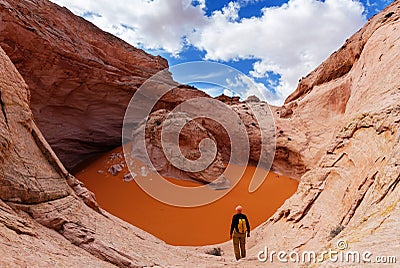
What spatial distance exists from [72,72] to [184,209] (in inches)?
372

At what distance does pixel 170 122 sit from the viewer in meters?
15.1

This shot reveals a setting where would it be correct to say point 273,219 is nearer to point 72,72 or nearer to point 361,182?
point 361,182

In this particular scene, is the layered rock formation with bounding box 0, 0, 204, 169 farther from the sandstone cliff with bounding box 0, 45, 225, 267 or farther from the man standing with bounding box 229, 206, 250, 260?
the man standing with bounding box 229, 206, 250, 260

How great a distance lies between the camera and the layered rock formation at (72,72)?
13.4 metres

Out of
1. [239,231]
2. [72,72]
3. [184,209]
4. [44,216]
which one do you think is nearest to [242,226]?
[239,231]

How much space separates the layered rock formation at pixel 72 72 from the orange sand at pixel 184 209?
3341mm

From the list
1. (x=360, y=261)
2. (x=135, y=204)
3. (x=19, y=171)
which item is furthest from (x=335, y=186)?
(x=135, y=204)

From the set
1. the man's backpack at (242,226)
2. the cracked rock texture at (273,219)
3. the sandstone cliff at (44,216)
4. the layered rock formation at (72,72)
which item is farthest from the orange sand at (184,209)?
the sandstone cliff at (44,216)

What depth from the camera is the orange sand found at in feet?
34.9

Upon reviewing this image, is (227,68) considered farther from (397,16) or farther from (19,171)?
(19,171)

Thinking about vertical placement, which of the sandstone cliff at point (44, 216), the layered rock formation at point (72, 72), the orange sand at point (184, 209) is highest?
the layered rock formation at point (72, 72)

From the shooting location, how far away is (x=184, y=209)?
11969mm

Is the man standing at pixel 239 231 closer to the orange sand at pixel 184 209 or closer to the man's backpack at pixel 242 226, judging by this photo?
the man's backpack at pixel 242 226

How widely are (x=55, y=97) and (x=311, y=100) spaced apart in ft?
49.0
